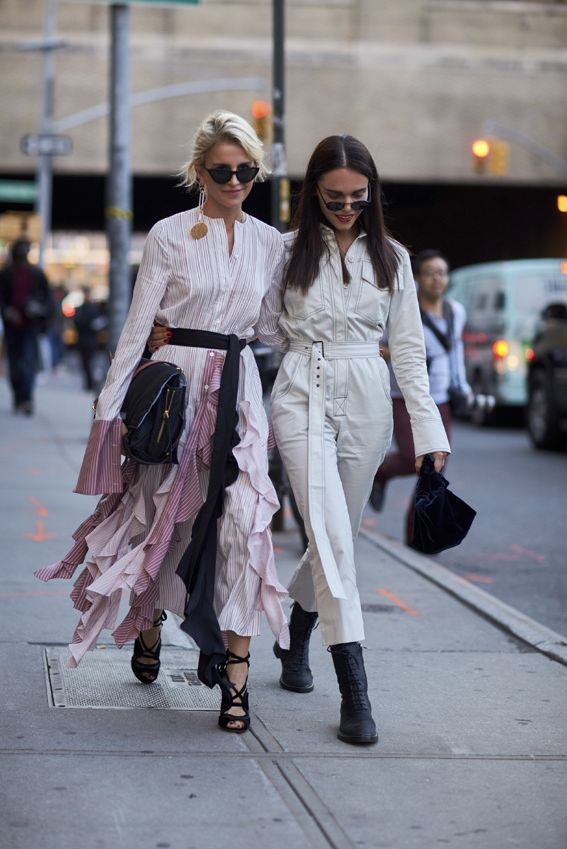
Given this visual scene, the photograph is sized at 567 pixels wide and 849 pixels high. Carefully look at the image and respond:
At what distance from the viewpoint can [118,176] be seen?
14.3m

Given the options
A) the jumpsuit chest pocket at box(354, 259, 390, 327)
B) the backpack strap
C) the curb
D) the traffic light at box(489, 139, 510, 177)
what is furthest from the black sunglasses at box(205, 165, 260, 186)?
the traffic light at box(489, 139, 510, 177)

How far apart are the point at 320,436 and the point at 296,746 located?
100 centimetres

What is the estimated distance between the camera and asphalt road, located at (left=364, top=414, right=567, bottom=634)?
8.24 meters

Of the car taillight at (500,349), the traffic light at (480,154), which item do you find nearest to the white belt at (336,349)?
the car taillight at (500,349)

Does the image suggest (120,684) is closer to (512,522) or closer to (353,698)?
(353,698)

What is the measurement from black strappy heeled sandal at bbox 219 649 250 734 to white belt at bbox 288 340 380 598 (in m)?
0.41

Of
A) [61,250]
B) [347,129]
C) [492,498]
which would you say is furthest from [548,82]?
[61,250]

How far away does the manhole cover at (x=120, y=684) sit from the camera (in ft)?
16.8

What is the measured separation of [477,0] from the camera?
35219 mm

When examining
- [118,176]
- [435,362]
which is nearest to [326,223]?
[435,362]

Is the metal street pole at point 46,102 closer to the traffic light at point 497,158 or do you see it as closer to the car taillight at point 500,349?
the traffic light at point 497,158

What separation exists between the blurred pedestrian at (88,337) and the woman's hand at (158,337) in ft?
Answer: 57.9

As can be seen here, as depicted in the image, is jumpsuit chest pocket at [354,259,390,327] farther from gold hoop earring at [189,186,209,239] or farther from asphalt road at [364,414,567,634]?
asphalt road at [364,414,567,634]

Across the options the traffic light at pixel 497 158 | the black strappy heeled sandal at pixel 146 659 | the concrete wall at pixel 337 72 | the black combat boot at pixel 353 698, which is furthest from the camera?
the concrete wall at pixel 337 72
